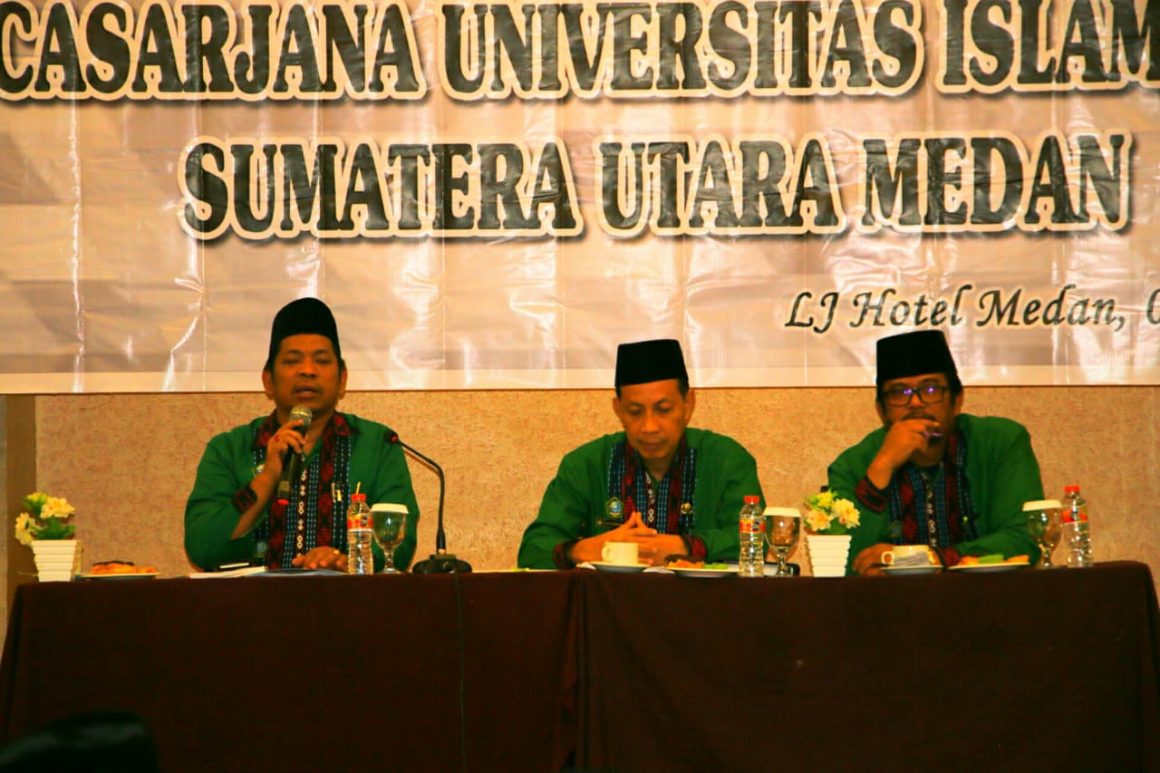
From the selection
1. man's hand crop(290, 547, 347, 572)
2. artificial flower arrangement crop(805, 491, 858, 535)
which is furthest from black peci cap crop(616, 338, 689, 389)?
man's hand crop(290, 547, 347, 572)

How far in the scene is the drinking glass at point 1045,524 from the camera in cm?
390

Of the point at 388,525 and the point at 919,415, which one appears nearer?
the point at 388,525

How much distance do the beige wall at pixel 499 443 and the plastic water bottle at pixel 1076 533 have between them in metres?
1.69

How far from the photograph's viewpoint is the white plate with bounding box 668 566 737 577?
142 inches

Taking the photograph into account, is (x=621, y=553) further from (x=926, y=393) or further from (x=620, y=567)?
(x=926, y=393)

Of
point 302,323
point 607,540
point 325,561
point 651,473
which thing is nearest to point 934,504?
point 651,473

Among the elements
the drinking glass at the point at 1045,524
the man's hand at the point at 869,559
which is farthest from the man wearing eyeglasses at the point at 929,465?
the drinking glass at the point at 1045,524

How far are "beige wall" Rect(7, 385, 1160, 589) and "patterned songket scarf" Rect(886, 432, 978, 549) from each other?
0.87 m

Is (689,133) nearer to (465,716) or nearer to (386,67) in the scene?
(386,67)

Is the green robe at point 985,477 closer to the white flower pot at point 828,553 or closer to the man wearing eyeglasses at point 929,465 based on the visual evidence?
the man wearing eyeglasses at point 929,465

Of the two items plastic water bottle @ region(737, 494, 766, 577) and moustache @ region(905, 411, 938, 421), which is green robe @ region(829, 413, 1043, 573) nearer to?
moustache @ region(905, 411, 938, 421)

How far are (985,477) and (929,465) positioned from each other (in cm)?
18

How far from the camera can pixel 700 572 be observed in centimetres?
362

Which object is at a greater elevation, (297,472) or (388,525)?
(297,472)
